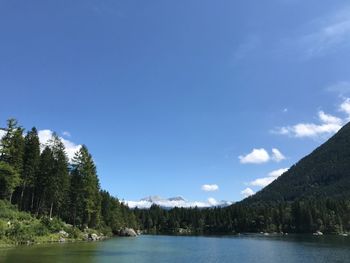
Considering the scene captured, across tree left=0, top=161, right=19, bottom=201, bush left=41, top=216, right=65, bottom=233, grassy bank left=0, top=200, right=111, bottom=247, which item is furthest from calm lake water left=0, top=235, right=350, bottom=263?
tree left=0, top=161, right=19, bottom=201

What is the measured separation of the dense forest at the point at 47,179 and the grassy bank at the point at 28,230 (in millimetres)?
6338

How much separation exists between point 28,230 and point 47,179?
72.1ft

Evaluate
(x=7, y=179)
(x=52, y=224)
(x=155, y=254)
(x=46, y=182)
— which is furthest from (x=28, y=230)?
(x=155, y=254)

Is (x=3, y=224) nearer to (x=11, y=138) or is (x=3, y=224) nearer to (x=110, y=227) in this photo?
(x=11, y=138)

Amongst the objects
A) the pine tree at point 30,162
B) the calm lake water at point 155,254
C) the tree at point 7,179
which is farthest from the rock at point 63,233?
the tree at point 7,179

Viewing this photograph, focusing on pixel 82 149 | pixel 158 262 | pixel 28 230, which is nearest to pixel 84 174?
pixel 82 149

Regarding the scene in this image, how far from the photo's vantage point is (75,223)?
110 metres

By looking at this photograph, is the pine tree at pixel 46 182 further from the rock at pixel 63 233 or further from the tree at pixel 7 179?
the rock at pixel 63 233

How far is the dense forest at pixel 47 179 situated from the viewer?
3516 inches

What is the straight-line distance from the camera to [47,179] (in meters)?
97.3

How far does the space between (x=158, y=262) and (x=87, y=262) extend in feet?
32.2

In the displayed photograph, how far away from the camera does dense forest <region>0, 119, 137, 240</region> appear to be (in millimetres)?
89312

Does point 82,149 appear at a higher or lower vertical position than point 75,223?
higher

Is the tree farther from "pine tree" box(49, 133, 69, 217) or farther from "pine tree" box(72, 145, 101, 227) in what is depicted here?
"pine tree" box(72, 145, 101, 227)
